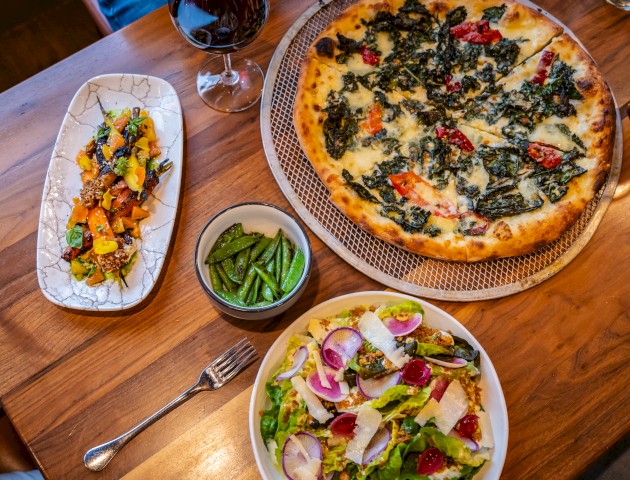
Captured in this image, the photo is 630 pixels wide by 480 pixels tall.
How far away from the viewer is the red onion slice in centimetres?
199

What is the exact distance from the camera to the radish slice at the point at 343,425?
2.01 meters

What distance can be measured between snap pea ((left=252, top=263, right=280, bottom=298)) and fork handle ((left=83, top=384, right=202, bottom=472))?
1.71 ft

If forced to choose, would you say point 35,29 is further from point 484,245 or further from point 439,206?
point 484,245

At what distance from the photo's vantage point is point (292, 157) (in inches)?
106

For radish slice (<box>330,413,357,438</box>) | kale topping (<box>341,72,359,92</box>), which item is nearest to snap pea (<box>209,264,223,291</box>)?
radish slice (<box>330,413,357,438</box>)

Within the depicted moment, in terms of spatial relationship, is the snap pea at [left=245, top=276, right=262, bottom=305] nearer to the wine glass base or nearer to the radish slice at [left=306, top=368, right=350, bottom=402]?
the radish slice at [left=306, top=368, right=350, bottom=402]

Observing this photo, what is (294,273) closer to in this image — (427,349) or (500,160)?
(427,349)

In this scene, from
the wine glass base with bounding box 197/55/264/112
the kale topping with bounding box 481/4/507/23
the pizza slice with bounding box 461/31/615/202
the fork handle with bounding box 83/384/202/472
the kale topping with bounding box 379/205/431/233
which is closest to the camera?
the fork handle with bounding box 83/384/202/472

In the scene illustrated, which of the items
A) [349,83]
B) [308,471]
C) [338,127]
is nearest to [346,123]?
[338,127]

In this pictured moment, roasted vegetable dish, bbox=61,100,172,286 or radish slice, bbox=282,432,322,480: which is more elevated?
roasted vegetable dish, bbox=61,100,172,286

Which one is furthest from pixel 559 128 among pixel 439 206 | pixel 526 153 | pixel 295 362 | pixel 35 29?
pixel 35 29

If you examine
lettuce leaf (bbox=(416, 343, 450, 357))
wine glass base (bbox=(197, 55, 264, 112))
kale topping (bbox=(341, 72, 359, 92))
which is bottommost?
lettuce leaf (bbox=(416, 343, 450, 357))

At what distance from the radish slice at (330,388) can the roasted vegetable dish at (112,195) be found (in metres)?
0.92

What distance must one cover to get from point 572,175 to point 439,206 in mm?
624
